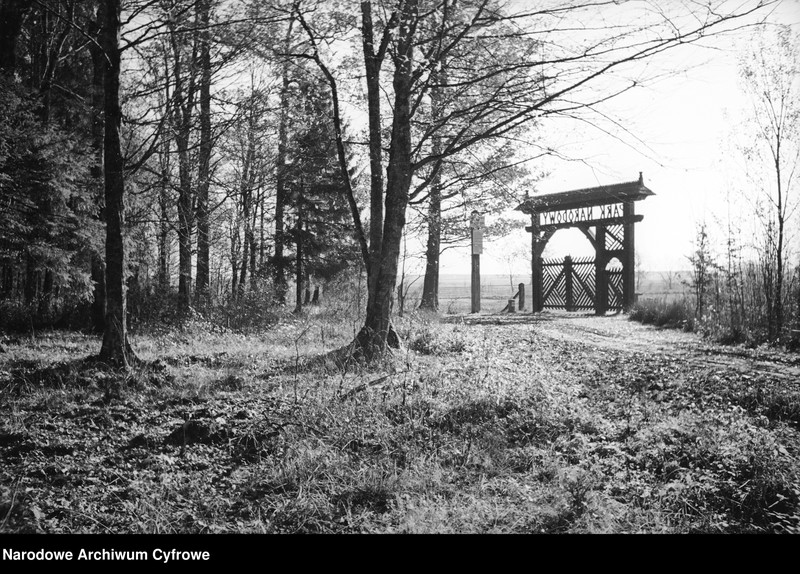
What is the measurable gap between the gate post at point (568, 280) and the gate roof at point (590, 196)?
2.06 metres

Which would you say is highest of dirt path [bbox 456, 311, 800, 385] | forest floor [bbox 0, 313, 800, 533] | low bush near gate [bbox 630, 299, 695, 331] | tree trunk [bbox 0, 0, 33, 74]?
tree trunk [bbox 0, 0, 33, 74]

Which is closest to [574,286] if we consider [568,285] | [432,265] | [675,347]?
[568,285]

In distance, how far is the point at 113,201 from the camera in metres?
7.22

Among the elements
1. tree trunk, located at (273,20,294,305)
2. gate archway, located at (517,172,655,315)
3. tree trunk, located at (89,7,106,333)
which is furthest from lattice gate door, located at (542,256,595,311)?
tree trunk, located at (89,7,106,333)

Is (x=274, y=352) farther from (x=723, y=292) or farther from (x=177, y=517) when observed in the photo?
(x=723, y=292)

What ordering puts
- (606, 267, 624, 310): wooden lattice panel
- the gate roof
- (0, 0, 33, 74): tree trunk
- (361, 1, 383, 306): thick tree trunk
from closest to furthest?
(361, 1, 383, 306): thick tree trunk, (0, 0, 33, 74): tree trunk, the gate roof, (606, 267, 624, 310): wooden lattice panel

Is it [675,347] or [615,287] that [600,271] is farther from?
[675,347]

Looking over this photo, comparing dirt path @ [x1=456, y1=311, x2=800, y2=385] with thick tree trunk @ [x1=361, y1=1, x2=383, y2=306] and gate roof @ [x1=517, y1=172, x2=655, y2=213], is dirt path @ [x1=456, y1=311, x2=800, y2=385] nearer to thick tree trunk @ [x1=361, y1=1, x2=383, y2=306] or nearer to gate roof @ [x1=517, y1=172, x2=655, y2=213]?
thick tree trunk @ [x1=361, y1=1, x2=383, y2=306]

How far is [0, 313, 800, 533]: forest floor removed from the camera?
3.31 metres

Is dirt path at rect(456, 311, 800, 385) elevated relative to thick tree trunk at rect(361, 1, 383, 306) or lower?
lower

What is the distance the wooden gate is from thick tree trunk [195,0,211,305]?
1278cm
